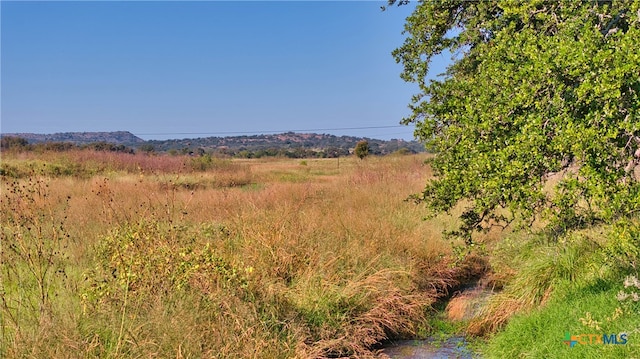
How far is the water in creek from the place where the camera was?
18.5ft

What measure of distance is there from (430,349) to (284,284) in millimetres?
1981

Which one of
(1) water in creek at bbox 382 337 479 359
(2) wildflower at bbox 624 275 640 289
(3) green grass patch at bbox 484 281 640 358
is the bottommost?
(1) water in creek at bbox 382 337 479 359

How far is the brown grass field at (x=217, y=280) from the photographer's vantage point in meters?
4.10

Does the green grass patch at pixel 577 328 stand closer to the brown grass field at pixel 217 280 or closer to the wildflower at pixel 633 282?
the wildflower at pixel 633 282

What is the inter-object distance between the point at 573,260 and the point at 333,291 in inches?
124

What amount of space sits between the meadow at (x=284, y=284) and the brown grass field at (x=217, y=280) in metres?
0.02

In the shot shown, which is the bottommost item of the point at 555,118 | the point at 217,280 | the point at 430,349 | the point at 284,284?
the point at 430,349

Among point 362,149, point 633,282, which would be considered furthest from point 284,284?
point 362,149

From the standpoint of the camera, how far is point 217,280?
5.07 metres

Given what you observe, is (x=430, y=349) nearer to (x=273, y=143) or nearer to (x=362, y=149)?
(x=362, y=149)

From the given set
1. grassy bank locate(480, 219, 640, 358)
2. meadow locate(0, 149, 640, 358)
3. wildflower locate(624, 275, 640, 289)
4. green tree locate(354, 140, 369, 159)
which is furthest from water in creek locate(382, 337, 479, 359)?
green tree locate(354, 140, 369, 159)

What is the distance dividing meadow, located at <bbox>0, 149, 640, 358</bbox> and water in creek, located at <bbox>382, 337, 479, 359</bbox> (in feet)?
0.52

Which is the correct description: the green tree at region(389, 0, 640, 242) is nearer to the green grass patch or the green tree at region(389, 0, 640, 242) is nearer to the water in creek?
the green grass patch

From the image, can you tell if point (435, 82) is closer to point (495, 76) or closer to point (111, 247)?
point (495, 76)
